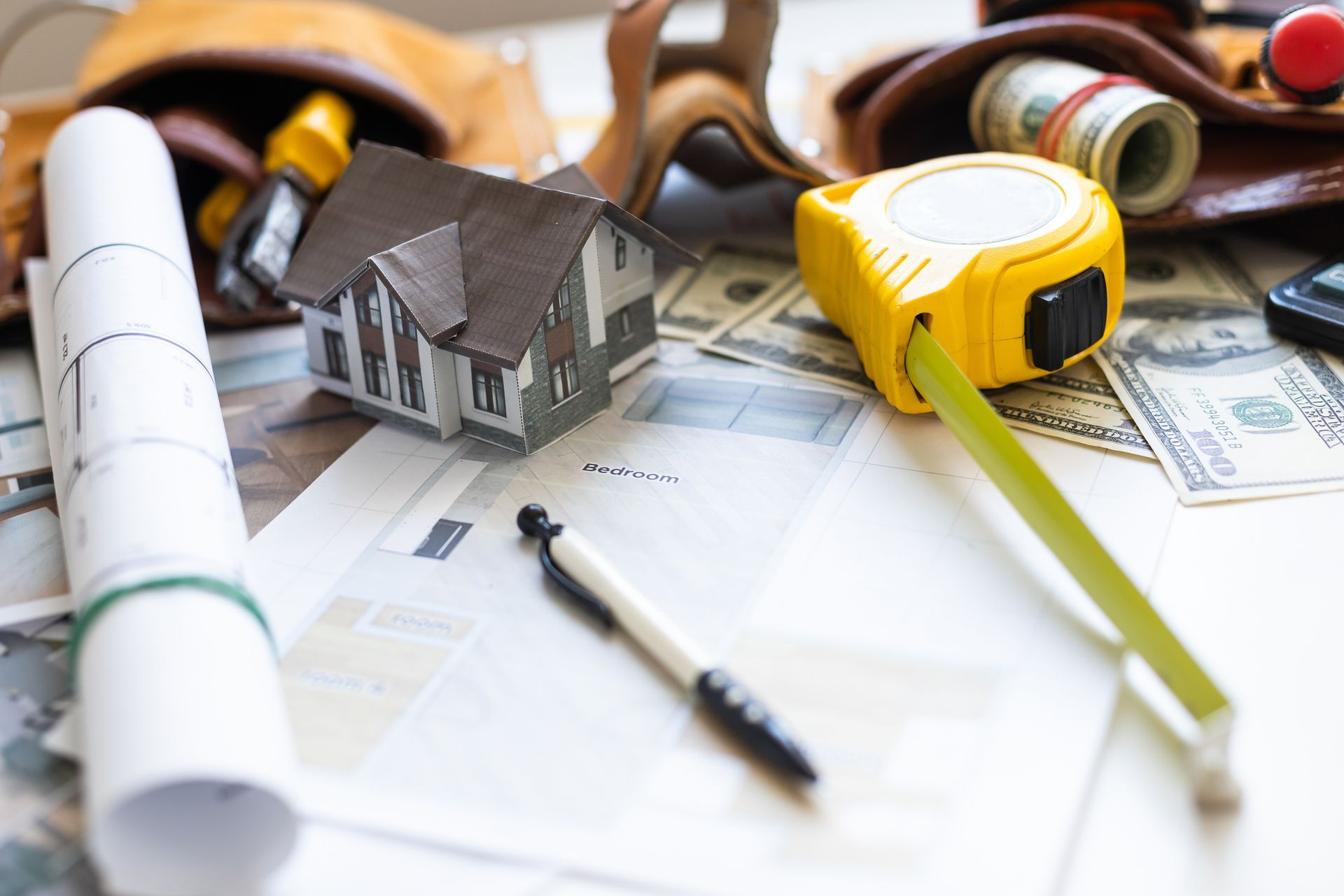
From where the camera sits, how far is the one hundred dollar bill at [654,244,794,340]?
0.72 metres

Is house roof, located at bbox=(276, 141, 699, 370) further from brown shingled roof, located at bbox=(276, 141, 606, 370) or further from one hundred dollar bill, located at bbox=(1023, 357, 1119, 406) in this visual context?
one hundred dollar bill, located at bbox=(1023, 357, 1119, 406)

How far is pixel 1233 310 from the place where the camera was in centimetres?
68

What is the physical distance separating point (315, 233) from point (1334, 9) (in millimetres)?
609

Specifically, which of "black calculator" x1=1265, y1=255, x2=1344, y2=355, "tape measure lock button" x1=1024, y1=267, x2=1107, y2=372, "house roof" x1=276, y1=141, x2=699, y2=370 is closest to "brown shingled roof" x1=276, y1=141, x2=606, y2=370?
"house roof" x1=276, y1=141, x2=699, y2=370

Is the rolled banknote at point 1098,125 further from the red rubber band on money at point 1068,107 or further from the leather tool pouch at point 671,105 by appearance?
the leather tool pouch at point 671,105

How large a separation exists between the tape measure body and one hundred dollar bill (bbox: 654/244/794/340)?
0.30 feet

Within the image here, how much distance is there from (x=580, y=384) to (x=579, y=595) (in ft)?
0.53

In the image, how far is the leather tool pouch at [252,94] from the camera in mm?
779

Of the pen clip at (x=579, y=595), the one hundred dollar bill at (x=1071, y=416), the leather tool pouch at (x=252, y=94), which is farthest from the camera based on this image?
the leather tool pouch at (x=252, y=94)

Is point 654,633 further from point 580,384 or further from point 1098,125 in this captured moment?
point 1098,125

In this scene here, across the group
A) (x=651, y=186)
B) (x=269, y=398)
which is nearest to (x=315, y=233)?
(x=269, y=398)

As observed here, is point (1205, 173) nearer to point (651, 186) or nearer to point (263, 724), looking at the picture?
point (651, 186)

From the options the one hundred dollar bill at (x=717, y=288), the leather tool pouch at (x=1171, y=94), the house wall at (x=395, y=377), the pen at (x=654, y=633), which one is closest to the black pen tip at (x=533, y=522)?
the pen at (x=654, y=633)

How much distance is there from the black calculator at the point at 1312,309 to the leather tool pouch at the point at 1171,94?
0.06 metres
